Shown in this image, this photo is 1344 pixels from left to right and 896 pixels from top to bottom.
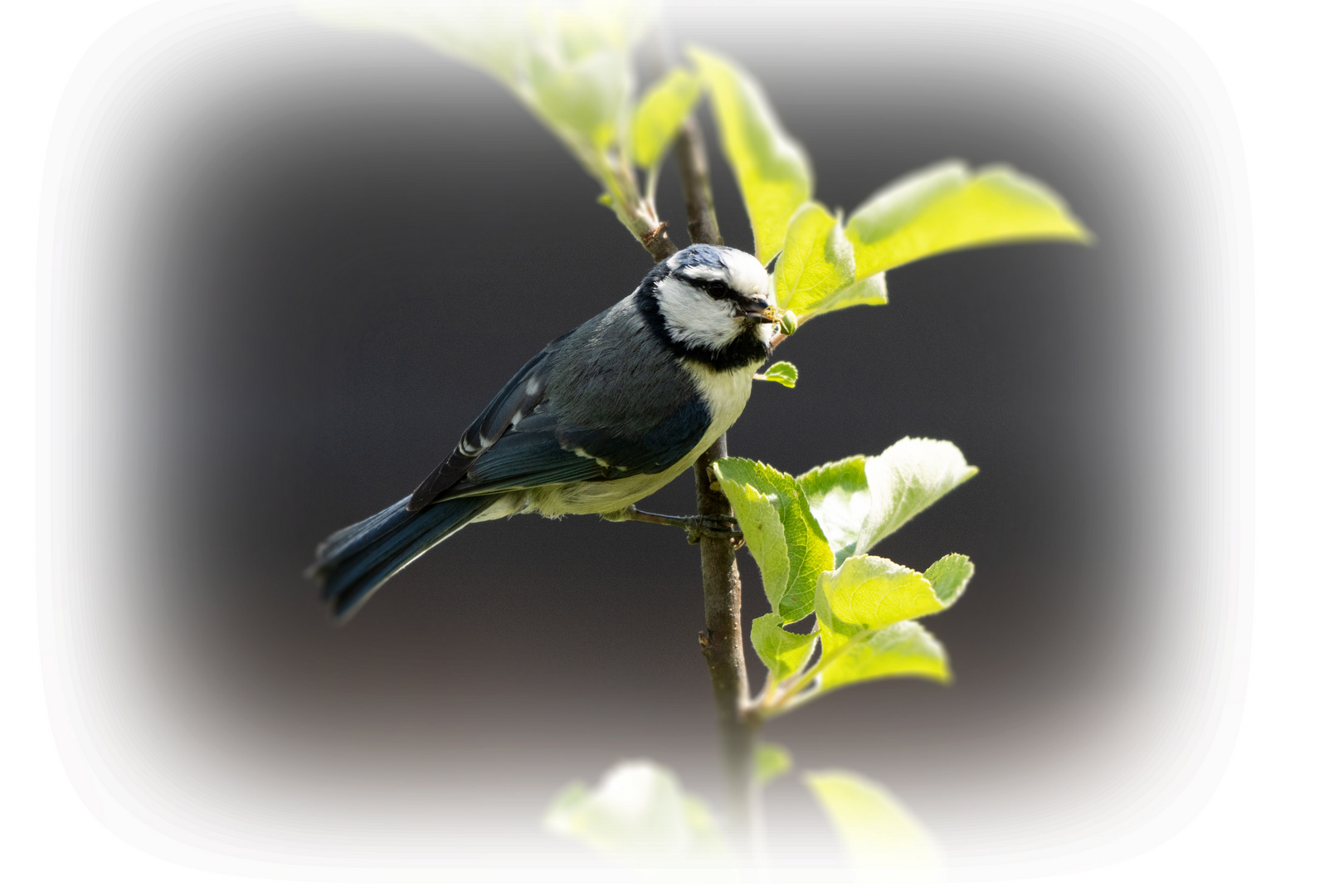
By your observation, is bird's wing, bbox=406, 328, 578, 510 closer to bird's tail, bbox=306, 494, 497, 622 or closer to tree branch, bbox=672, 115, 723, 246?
bird's tail, bbox=306, 494, 497, 622

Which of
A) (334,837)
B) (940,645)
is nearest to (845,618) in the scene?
(940,645)

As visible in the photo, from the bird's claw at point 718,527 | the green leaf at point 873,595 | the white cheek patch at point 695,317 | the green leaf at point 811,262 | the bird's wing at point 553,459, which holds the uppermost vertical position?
the white cheek patch at point 695,317

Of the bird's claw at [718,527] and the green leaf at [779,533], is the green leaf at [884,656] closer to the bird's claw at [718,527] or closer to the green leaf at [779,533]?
the green leaf at [779,533]

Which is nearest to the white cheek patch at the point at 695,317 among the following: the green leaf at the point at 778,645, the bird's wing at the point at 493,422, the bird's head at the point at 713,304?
the bird's head at the point at 713,304

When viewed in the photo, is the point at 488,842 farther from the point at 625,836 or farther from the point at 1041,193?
the point at 1041,193

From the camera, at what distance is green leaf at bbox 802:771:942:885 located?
0.35 m

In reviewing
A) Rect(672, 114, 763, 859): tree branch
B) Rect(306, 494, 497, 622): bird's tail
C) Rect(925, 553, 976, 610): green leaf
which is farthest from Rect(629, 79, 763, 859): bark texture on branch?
Rect(306, 494, 497, 622): bird's tail

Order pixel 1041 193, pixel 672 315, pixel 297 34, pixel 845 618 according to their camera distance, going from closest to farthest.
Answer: pixel 1041 193 < pixel 845 618 < pixel 297 34 < pixel 672 315

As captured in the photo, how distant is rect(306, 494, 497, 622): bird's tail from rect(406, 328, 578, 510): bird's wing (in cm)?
2

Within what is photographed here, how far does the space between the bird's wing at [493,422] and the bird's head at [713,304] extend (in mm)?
149

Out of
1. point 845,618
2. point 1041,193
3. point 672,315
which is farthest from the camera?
point 672,315

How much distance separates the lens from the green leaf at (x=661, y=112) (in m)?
0.29

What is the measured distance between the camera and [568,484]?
87cm

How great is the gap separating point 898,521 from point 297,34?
418 millimetres
